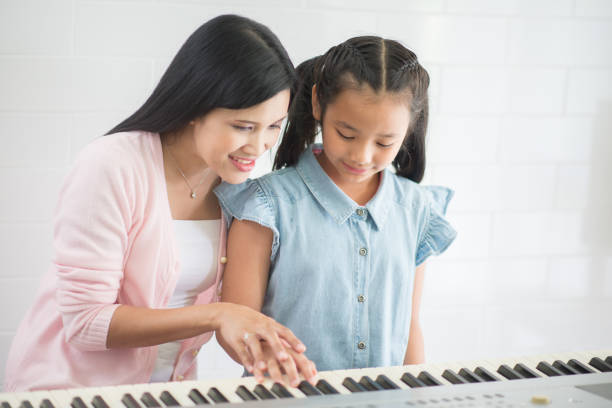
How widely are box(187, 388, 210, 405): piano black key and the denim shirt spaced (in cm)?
38

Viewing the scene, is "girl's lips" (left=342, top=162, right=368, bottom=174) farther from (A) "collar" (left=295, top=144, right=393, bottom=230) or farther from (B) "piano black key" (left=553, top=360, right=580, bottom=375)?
(B) "piano black key" (left=553, top=360, right=580, bottom=375)

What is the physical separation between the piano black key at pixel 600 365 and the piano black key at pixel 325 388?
433 millimetres

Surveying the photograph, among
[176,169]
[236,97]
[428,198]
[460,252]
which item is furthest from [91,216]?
[460,252]

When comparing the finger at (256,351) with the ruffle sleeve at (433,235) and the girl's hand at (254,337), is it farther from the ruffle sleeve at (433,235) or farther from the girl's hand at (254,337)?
the ruffle sleeve at (433,235)

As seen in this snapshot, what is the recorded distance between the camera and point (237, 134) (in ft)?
3.83

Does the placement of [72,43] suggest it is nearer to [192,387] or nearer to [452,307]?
[192,387]

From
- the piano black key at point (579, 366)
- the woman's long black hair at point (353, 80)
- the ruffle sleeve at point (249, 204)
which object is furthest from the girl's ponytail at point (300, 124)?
the piano black key at point (579, 366)

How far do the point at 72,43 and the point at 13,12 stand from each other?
0.14 meters

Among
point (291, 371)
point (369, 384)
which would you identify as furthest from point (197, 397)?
point (369, 384)

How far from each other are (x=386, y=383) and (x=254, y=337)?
196mm

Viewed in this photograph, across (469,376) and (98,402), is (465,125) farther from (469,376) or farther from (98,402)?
(98,402)

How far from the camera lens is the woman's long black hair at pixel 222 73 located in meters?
1.14

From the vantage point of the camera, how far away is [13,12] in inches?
63.5

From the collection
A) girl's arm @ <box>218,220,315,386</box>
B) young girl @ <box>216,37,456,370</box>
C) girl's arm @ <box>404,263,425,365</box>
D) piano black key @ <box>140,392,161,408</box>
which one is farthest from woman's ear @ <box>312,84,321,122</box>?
piano black key @ <box>140,392,161,408</box>
